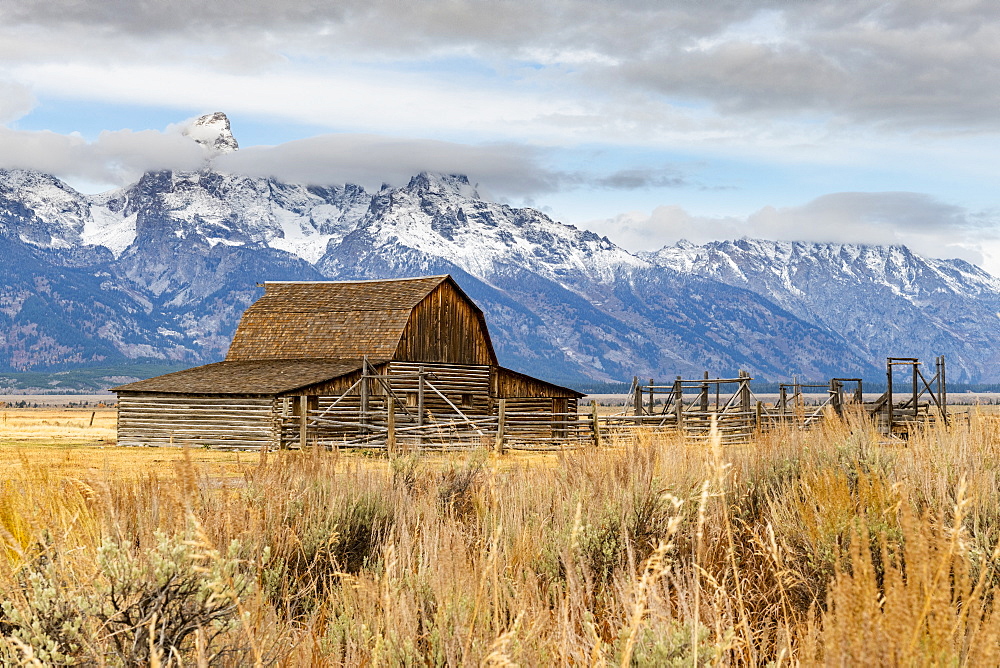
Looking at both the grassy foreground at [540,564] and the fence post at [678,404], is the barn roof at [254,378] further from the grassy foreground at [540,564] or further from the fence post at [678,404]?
the grassy foreground at [540,564]

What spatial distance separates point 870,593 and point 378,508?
4.97 meters

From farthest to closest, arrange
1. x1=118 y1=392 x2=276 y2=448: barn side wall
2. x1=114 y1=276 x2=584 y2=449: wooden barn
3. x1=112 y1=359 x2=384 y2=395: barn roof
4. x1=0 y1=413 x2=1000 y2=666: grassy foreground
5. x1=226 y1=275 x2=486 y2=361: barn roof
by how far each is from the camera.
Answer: x1=226 y1=275 x2=486 y2=361: barn roof < x1=118 y1=392 x2=276 y2=448: barn side wall < x1=112 y1=359 x2=384 y2=395: barn roof < x1=114 y1=276 x2=584 y2=449: wooden barn < x1=0 y1=413 x2=1000 y2=666: grassy foreground

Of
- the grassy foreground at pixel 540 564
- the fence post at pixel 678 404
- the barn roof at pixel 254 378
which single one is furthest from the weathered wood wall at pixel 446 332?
the grassy foreground at pixel 540 564

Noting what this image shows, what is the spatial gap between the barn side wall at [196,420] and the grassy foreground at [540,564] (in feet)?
81.0

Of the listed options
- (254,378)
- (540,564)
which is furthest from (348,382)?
(540,564)

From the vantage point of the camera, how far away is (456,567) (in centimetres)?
497

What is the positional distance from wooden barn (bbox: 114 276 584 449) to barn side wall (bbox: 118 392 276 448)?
0.03m

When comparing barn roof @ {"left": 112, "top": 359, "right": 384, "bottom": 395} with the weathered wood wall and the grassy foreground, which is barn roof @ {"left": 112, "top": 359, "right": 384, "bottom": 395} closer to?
the weathered wood wall

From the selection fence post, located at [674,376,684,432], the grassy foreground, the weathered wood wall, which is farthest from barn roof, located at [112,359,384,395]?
the grassy foreground

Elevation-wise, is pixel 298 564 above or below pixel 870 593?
below

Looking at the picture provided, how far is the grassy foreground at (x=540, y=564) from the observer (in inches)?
135

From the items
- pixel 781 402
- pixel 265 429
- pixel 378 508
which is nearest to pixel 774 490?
pixel 378 508

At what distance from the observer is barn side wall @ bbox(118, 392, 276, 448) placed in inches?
1308

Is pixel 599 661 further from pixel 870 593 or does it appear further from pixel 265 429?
pixel 265 429
